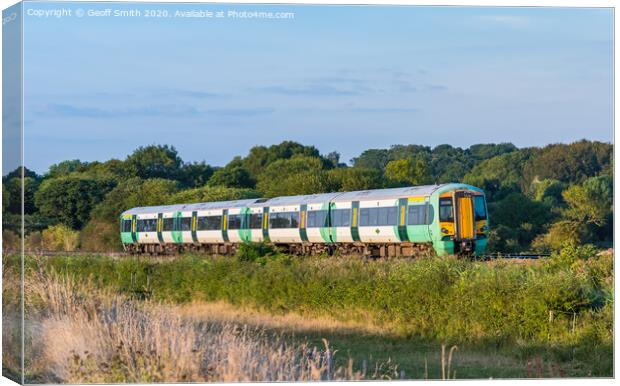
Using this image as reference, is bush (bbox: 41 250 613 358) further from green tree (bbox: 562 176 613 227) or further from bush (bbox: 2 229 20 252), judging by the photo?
green tree (bbox: 562 176 613 227)

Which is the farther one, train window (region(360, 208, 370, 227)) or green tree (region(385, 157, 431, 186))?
green tree (region(385, 157, 431, 186))

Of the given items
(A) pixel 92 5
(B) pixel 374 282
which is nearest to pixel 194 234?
(B) pixel 374 282

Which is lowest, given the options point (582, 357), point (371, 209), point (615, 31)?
point (582, 357)

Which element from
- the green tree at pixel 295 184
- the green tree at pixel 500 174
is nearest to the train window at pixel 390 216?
the green tree at pixel 295 184

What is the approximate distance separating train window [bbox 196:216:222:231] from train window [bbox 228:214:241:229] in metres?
0.63

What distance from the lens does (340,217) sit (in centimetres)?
3200

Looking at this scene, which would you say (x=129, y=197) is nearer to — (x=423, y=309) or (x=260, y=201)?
(x=260, y=201)

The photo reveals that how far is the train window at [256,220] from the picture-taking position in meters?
35.6

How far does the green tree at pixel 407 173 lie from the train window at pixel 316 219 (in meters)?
19.4

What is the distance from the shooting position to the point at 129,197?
4016cm

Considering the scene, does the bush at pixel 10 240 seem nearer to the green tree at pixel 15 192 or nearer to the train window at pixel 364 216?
the green tree at pixel 15 192

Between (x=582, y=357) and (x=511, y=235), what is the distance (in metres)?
24.4

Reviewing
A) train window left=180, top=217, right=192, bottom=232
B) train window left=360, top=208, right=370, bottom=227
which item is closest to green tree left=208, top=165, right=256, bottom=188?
train window left=180, top=217, right=192, bottom=232

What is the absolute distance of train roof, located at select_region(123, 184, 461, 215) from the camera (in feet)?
96.3
